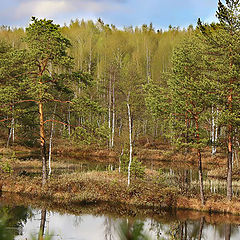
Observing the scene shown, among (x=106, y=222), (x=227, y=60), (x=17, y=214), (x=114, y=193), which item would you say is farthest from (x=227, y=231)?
(x=17, y=214)

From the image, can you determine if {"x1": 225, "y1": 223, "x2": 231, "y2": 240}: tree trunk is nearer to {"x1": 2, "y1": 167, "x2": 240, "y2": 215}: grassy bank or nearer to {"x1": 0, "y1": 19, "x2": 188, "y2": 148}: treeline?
{"x1": 2, "y1": 167, "x2": 240, "y2": 215}: grassy bank

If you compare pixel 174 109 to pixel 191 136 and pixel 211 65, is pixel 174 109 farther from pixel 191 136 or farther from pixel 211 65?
pixel 211 65

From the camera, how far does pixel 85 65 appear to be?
189 feet

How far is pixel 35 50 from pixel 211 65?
11143 millimetres

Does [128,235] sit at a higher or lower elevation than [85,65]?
lower

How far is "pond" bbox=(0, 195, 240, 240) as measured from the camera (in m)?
14.5

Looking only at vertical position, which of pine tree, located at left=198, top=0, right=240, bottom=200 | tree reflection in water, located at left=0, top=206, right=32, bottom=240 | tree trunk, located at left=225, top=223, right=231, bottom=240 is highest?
pine tree, located at left=198, top=0, right=240, bottom=200

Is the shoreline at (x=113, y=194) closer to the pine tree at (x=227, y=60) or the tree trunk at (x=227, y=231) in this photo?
the pine tree at (x=227, y=60)

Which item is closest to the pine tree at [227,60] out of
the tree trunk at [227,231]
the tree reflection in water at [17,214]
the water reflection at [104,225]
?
the tree trunk at [227,231]

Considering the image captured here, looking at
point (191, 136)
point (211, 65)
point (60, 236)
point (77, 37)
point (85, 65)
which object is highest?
point (77, 37)

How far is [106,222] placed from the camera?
16047 mm

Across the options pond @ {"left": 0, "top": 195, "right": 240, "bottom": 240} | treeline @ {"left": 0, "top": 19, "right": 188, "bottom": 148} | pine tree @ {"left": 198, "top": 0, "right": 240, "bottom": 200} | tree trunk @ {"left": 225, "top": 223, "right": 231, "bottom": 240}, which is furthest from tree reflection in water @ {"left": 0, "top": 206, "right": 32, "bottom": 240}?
treeline @ {"left": 0, "top": 19, "right": 188, "bottom": 148}

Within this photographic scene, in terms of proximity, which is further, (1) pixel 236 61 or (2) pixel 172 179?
(2) pixel 172 179

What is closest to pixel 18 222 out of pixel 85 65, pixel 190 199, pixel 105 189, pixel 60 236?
pixel 60 236
